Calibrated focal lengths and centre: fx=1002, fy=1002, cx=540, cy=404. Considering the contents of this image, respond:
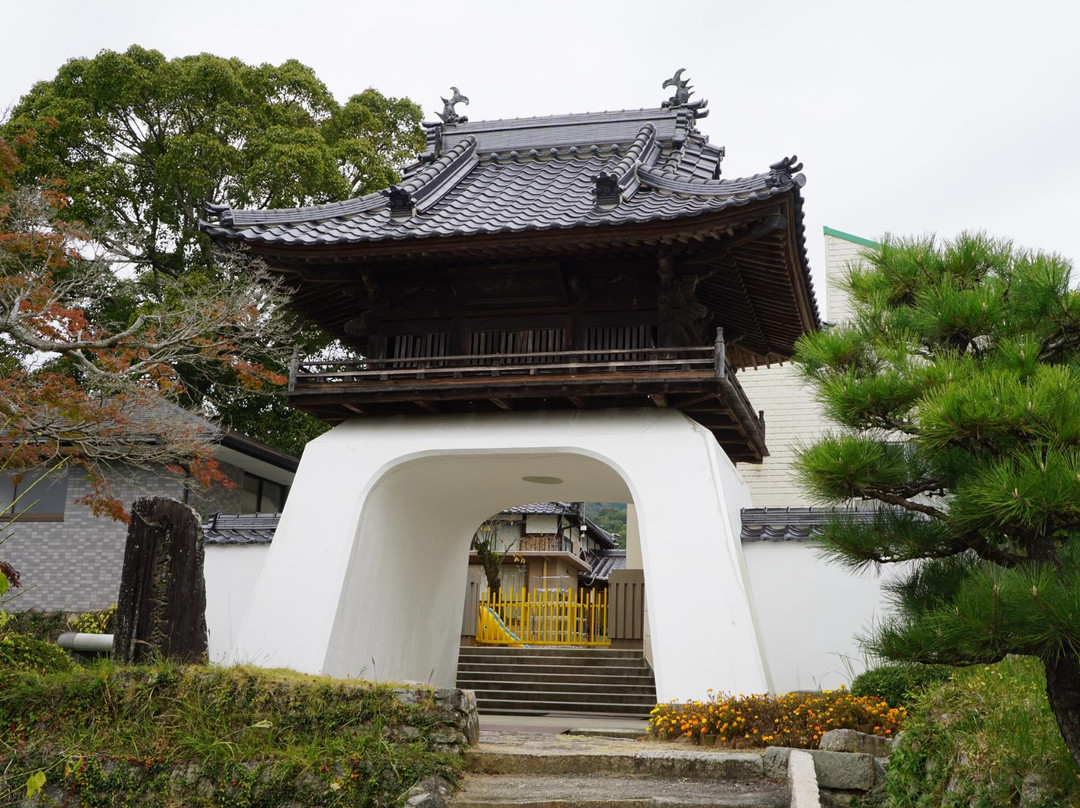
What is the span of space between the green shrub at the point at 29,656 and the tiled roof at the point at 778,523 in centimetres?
798

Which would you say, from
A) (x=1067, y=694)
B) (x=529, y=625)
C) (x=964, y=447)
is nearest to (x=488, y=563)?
(x=529, y=625)

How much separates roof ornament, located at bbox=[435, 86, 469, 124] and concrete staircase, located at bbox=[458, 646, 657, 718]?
956 centimetres

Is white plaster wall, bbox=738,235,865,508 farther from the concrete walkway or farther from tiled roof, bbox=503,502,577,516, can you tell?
tiled roof, bbox=503,502,577,516

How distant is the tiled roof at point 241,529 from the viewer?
14.2 metres

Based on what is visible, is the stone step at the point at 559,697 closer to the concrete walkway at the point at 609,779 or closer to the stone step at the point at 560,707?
the stone step at the point at 560,707

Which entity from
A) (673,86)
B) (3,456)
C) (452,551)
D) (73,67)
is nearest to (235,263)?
(3,456)

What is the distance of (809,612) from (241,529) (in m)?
7.88

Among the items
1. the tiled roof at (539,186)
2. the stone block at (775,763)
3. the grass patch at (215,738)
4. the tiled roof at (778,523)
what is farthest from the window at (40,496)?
the stone block at (775,763)

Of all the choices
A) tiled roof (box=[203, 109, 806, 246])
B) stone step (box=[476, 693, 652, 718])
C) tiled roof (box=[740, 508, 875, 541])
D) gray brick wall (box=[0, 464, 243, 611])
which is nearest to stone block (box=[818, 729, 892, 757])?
tiled roof (box=[740, 508, 875, 541])

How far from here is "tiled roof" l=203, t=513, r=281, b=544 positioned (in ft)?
46.4

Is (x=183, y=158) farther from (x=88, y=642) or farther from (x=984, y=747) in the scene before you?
(x=984, y=747)

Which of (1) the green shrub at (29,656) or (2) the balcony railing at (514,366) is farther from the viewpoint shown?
(2) the balcony railing at (514,366)

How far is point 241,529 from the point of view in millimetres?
14312

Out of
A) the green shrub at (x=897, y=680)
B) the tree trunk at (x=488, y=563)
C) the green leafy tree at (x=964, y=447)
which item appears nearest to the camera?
the green leafy tree at (x=964, y=447)
